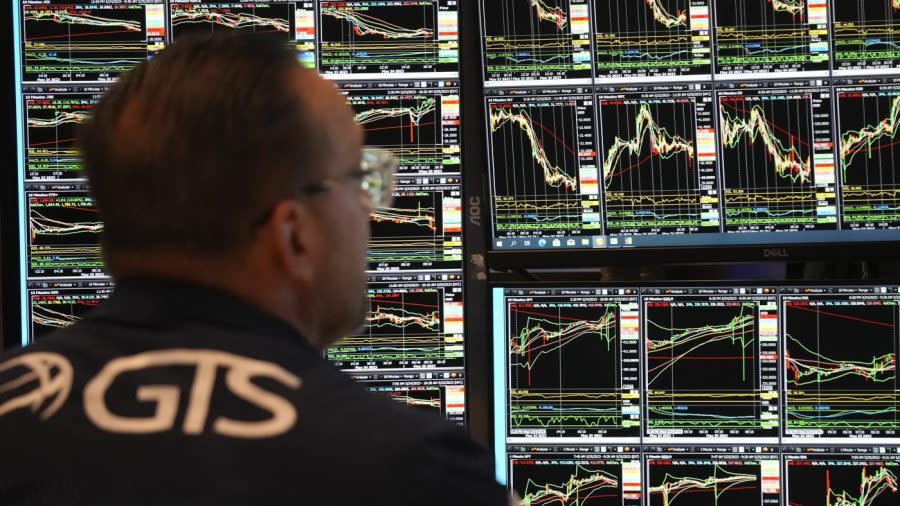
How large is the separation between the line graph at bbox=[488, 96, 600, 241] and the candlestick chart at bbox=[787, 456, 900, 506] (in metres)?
0.64

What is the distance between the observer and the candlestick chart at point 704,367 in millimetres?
1922

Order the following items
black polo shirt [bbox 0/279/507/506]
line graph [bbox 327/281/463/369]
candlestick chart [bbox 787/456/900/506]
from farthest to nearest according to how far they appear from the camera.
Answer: line graph [bbox 327/281/463/369], candlestick chart [bbox 787/456/900/506], black polo shirt [bbox 0/279/507/506]

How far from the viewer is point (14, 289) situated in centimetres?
200

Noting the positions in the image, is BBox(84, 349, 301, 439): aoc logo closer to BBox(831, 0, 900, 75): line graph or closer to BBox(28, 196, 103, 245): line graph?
BBox(28, 196, 103, 245): line graph

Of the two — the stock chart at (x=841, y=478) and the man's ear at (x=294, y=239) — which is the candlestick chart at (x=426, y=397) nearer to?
the stock chart at (x=841, y=478)

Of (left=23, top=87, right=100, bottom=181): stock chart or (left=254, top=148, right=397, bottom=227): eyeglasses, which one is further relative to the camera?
(left=23, top=87, right=100, bottom=181): stock chart

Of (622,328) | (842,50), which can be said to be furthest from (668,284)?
(842,50)

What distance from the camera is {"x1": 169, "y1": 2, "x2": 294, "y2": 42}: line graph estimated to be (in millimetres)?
1985

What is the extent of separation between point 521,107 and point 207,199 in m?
1.19

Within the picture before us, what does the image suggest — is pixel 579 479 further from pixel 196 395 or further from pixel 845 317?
pixel 196 395

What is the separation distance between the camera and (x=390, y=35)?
198 centimetres

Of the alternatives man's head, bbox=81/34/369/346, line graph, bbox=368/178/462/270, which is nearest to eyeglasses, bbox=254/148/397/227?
man's head, bbox=81/34/369/346

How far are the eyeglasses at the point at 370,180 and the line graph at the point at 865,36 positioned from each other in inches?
46.4

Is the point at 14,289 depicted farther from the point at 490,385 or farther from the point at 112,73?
the point at 490,385
